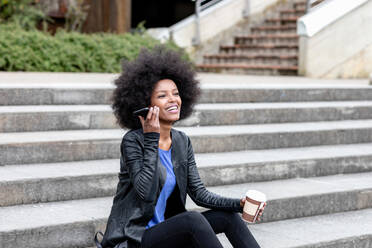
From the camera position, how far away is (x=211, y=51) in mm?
11562

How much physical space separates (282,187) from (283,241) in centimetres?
86

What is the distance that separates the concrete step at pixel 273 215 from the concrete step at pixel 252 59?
538 centimetres

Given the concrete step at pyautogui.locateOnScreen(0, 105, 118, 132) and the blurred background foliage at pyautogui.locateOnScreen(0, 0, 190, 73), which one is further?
the blurred background foliage at pyautogui.locateOnScreen(0, 0, 190, 73)

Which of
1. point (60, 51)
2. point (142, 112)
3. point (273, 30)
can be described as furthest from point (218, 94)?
point (273, 30)

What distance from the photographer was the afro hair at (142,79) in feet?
10.4

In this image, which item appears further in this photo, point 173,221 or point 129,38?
point 129,38

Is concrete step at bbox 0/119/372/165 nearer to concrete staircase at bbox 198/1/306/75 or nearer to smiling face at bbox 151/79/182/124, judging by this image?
smiling face at bbox 151/79/182/124

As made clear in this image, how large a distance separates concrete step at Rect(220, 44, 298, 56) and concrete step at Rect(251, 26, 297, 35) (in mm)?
625

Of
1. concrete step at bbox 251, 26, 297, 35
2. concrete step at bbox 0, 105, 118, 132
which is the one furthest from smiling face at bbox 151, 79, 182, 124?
concrete step at bbox 251, 26, 297, 35

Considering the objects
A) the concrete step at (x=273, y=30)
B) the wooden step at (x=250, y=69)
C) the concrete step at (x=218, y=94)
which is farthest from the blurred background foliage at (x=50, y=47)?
the concrete step at (x=273, y=30)

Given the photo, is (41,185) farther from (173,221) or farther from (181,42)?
(181,42)

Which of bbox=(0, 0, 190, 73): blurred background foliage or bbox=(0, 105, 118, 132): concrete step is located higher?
bbox=(0, 0, 190, 73): blurred background foliage

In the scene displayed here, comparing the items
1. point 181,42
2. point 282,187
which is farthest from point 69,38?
point 282,187

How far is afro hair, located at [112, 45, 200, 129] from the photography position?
10.4ft
